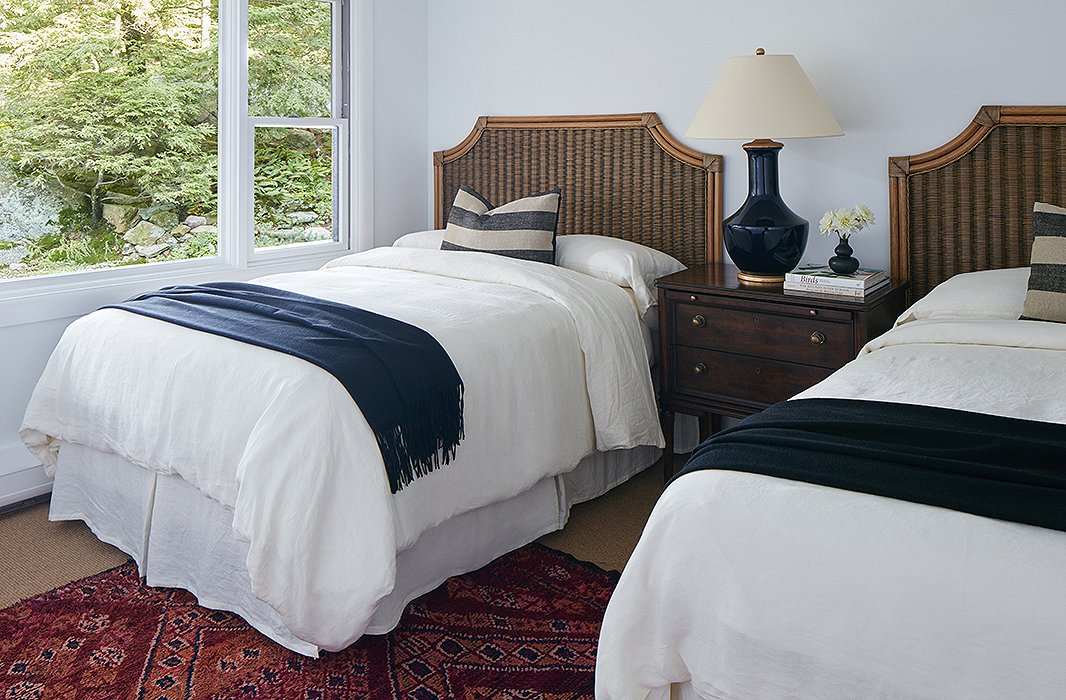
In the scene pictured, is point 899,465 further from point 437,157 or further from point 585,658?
point 437,157

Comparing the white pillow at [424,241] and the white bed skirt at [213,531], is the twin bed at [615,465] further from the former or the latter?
the white pillow at [424,241]

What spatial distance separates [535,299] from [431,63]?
200 cm

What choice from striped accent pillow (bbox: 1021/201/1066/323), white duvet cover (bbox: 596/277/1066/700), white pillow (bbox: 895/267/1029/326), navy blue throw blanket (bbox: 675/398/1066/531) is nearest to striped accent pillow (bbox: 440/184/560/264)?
white pillow (bbox: 895/267/1029/326)

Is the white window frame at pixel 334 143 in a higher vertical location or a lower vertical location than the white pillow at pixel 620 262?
higher

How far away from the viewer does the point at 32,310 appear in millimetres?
3182

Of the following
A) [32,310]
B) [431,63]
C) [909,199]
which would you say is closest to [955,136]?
[909,199]

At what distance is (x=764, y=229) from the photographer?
9.84 feet

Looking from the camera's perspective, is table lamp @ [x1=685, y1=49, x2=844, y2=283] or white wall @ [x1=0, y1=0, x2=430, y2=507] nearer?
table lamp @ [x1=685, y1=49, x2=844, y2=283]

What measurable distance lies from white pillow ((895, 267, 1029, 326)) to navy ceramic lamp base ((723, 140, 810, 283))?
518mm

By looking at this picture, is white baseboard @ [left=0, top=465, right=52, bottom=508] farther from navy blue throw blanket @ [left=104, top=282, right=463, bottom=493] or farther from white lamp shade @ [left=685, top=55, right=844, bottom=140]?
white lamp shade @ [left=685, top=55, right=844, bottom=140]

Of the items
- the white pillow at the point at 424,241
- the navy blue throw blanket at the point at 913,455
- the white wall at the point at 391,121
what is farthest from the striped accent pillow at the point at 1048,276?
the white wall at the point at 391,121

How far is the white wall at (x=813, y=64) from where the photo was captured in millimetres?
2920

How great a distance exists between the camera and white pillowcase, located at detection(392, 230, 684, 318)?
10.6 ft

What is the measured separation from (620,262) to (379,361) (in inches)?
48.2
